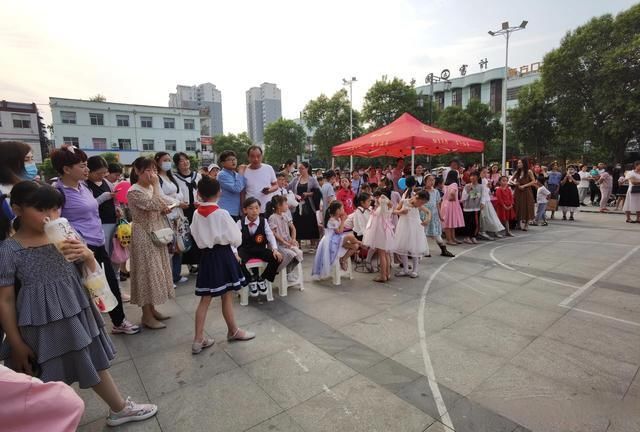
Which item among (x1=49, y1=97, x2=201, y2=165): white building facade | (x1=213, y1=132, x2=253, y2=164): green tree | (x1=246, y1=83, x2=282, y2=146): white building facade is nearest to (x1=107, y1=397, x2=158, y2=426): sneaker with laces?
(x1=49, y1=97, x2=201, y2=165): white building facade

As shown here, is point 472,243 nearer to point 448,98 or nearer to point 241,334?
point 241,334

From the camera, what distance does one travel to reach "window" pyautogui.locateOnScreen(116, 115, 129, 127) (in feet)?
129

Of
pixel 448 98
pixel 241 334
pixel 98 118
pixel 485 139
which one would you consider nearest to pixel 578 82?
pixel 485 139

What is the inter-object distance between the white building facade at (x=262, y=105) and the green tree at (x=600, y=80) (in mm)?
89350

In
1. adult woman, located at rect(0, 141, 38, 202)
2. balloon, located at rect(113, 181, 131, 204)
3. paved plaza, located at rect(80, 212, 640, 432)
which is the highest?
adult woman, located at rect(0, 141, 38, 202)

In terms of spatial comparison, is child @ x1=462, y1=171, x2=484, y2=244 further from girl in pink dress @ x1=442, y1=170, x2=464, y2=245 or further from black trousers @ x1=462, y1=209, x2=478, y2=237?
girl in pink dress @ x1=442, y1=170, x2=464, y2=245

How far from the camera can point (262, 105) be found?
107 m

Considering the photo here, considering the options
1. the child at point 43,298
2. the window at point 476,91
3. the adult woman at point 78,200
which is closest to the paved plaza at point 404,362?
the child at point 43,298

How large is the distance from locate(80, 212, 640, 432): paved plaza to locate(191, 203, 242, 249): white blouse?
1094mm

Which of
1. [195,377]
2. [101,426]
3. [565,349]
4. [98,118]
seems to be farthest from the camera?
[98,118]

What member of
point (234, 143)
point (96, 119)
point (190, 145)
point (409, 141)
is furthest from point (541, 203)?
point (234, 143)

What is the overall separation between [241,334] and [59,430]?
244 cm

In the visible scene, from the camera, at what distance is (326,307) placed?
4.51 m

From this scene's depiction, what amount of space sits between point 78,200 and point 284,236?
2680mm
